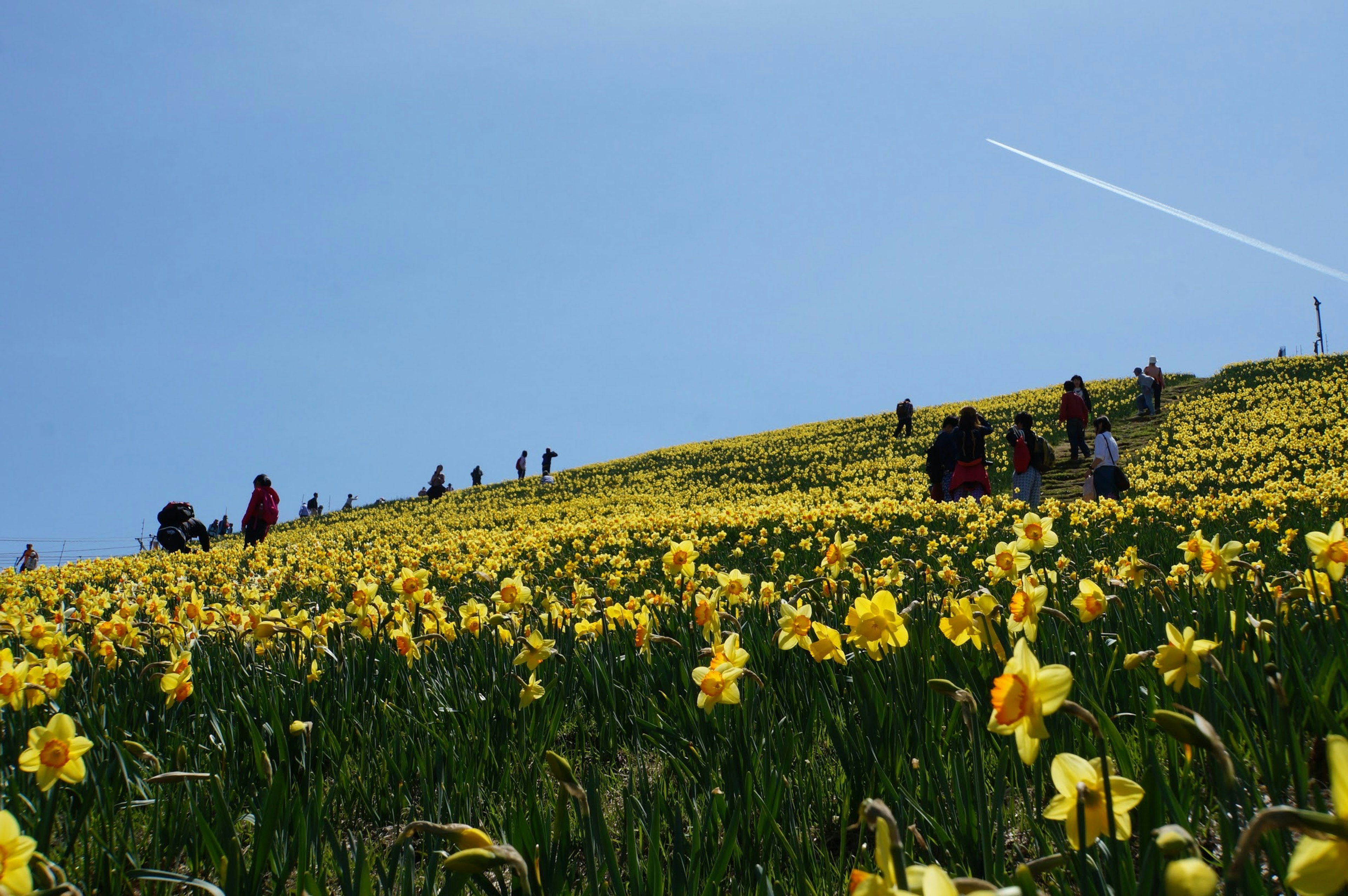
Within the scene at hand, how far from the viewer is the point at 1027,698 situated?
1.37 metres

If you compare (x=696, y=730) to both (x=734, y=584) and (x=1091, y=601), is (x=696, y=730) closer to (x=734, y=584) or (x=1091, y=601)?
(x=734, y=584)

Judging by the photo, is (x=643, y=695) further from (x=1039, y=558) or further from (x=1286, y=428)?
(x=1286, y=428)

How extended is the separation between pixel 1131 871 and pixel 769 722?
114 cm

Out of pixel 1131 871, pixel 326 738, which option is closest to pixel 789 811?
pixel 1131 871

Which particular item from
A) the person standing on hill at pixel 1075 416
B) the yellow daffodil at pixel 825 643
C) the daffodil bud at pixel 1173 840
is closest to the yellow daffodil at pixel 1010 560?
the yellow daffodil at pixel 825 643

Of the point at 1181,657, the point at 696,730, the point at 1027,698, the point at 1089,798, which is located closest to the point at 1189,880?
the point at 1089,798

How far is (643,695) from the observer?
3250 millimetres

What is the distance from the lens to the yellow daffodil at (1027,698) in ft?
4.36

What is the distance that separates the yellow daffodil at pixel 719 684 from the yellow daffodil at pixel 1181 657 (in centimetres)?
98

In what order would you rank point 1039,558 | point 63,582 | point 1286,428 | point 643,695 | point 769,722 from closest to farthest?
1. point 769,722
2. point 643,695
3. point 1039,558
4. point 63,582
5. point 1286,428

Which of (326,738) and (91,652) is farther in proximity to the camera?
(91,652)

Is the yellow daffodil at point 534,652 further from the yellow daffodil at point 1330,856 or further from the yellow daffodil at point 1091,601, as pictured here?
the yellow daffodil at point 1330,856

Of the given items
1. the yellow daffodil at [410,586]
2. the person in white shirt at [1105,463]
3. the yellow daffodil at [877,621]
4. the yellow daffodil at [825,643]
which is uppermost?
the person in white shirt at [1105,463]

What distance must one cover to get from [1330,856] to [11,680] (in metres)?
3.22
